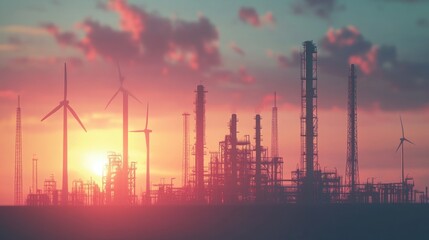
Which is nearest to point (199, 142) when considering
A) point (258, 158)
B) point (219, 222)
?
point (258, 158)

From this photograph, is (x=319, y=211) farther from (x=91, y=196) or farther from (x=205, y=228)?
(x=91, y=196)

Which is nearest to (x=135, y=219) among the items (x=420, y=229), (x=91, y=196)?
(x=420, y=229)

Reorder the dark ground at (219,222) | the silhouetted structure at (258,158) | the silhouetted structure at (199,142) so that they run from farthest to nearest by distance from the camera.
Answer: the silhouetted structure at (258,158) < the silhouetted structure at (199,142) < the dark ground at (219,222)

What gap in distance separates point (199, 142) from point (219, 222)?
110 feet

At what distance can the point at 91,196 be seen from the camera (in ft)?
438

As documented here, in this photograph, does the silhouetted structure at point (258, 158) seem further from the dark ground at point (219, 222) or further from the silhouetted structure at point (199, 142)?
the dark ground at point (219, 222)

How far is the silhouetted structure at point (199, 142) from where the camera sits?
360 feet

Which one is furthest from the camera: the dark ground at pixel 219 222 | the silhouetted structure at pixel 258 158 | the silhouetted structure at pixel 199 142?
the silhouetted structure at pixel 258 158

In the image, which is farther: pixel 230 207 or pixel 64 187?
pixel 64 187

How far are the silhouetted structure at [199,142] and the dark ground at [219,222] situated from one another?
2951cm

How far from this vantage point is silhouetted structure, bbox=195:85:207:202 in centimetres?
10988

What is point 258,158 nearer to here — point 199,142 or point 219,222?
point 199,142

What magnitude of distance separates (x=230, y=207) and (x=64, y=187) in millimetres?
26577

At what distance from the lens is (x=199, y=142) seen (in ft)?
360
